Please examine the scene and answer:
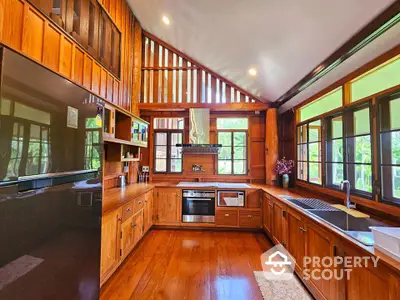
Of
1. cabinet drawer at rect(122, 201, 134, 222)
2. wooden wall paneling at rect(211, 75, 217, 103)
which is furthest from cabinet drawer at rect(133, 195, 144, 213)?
wooden wall paneling at rect(211, 75, 217, 103)

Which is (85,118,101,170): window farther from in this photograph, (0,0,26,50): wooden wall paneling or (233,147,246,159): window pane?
(233,147,246,159): window pane

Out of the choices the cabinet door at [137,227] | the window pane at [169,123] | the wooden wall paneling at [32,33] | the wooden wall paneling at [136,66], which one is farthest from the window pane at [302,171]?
the wooden wall paneling at [32,33]

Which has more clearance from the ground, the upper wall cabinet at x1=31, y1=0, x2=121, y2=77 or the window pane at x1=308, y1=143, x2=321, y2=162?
the upper wall cabinet at x1=31, y1=0, x2=121, y2=77

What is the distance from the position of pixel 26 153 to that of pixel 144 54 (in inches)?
185

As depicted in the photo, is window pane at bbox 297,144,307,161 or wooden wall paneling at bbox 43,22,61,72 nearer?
wooden wall paneling at bbox 43,22,61,72

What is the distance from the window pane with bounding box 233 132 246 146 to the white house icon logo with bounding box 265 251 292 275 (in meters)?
2.51

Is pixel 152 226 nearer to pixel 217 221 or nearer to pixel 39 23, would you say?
pixel 217 221

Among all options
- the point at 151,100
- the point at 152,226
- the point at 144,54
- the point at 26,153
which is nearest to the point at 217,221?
the point at 152,226

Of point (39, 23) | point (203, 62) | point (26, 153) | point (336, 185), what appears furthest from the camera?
point (203, 62)

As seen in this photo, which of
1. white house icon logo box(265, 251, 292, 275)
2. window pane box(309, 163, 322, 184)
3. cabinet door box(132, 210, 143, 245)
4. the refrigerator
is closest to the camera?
the refrigerator

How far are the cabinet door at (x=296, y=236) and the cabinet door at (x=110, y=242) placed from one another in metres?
2.19

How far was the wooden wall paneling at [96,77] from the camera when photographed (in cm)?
301

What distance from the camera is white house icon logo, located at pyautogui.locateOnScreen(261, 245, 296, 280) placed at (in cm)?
264

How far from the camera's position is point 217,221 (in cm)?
421
